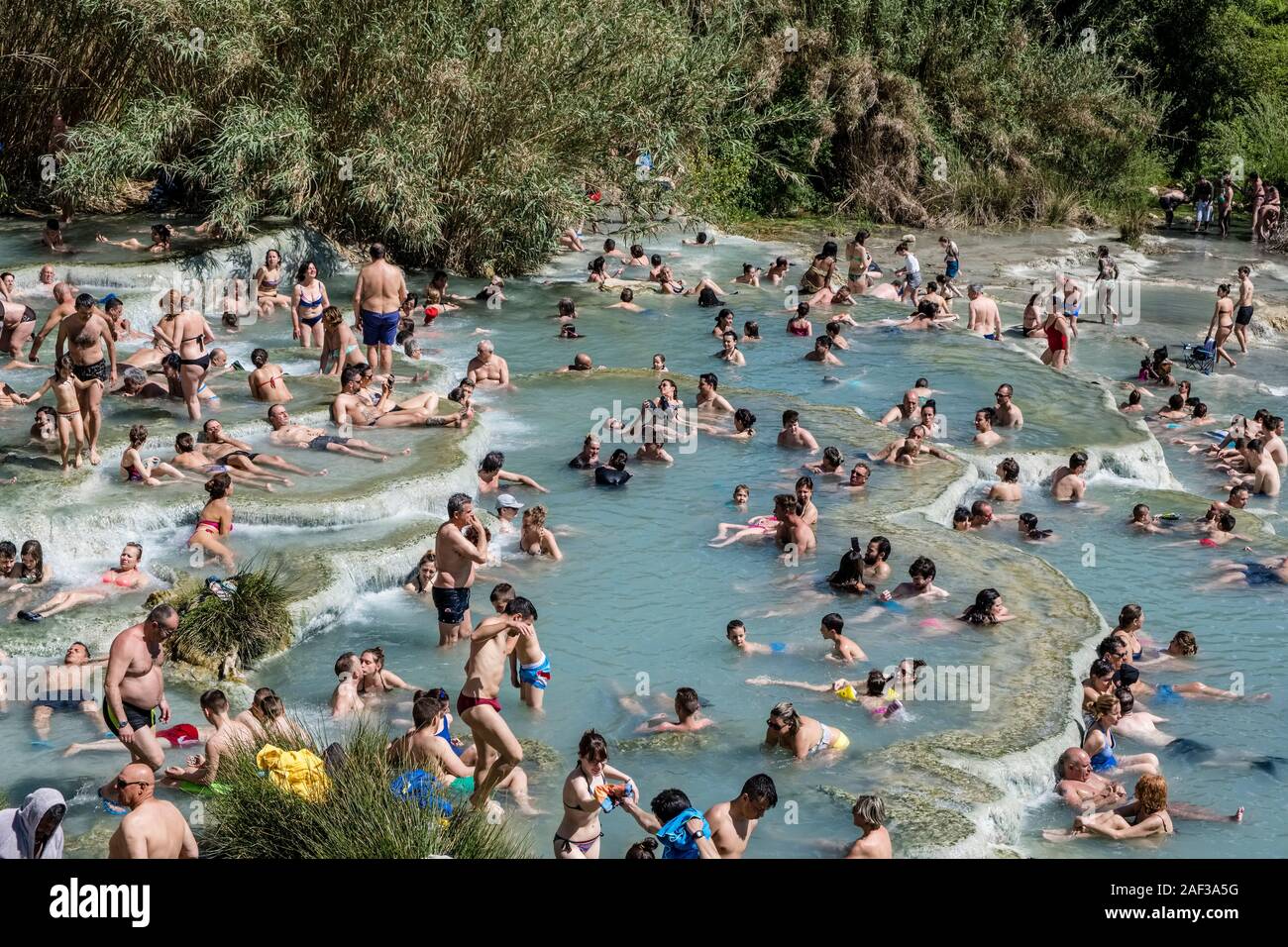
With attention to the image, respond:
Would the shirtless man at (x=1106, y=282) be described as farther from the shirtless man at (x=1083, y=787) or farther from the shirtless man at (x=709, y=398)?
the shirtless man at (x=1083, y=787)

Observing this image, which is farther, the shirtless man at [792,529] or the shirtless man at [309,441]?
the shirtless man at [309,441]

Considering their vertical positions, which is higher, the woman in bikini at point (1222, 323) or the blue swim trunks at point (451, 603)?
the woman in bikini at point (1222, 323)

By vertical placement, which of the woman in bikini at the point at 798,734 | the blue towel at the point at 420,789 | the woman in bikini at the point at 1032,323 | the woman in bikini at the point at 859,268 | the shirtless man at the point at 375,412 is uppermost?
the woman in bikini at the point at 859,268

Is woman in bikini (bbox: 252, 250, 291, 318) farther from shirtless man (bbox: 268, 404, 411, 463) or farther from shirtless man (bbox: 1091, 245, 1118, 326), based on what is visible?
shirtless man (bbox: 1091, 245, 1118, 326)

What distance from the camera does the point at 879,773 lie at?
11008mm

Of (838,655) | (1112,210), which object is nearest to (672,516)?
(838,655)

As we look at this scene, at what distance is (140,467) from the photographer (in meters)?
14.9

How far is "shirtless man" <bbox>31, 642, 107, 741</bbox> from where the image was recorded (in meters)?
11.3

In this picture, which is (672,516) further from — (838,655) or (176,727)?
(176,727)

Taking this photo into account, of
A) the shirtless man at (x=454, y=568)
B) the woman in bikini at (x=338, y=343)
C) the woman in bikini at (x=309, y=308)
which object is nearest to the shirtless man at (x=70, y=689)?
the shirtless man at (x=454, y=568)

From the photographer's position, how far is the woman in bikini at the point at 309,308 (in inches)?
793

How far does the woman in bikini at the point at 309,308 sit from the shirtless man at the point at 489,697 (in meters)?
10.3

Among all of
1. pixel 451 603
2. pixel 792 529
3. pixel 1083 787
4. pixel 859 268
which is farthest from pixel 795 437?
pixel 859 268

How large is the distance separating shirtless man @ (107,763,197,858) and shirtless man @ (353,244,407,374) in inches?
414
